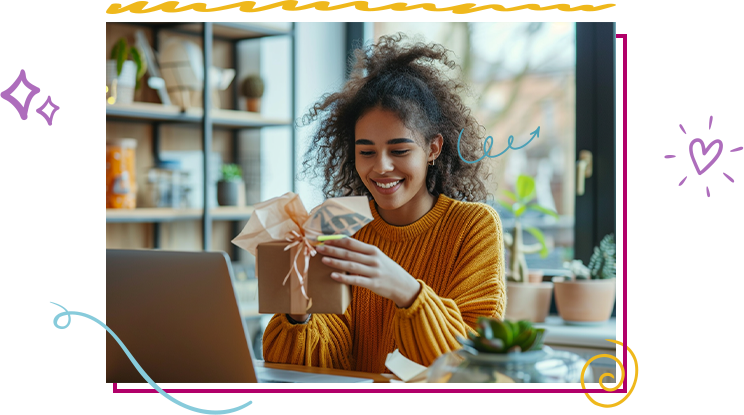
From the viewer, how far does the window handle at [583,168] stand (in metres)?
2.35

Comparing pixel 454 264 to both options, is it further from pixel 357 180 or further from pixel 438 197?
pixel 357 180

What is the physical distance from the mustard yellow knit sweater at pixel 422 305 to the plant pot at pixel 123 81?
1.15 meters

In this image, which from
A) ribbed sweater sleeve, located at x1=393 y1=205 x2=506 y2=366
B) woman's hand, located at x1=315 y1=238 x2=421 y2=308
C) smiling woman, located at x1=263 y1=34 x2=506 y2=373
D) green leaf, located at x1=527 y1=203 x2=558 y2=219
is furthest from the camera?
green leaf, located at x1=527 y1=203 x2=558 y2=219

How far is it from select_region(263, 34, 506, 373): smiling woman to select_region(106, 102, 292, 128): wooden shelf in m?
0.90

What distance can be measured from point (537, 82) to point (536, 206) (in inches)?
19.4

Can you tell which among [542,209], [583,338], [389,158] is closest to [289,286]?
[389,158]

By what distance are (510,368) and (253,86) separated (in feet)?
6.77

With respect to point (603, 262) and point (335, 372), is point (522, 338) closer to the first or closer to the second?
point (335, 372)

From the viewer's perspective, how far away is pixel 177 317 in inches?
35.7

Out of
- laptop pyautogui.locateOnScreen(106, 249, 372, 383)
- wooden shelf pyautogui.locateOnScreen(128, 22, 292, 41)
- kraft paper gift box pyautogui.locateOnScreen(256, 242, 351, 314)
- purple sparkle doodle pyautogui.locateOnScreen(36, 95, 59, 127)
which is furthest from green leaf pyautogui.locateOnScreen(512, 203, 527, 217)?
purple sparkle doodle pyautogui.locateOnScreen(36, 95, 59, 127)

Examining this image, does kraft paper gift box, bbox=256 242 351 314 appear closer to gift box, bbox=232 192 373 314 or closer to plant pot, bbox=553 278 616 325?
gift box, bbox=232 192 373 314

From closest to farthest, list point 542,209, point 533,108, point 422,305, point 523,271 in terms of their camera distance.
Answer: point 422,305 < point 523,271 < point 542,209 < point 533,108

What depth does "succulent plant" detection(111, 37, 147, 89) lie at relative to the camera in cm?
214
